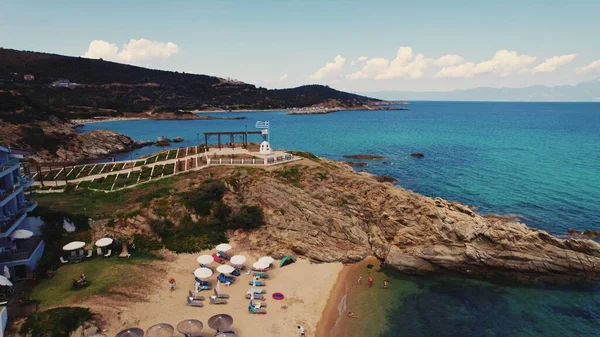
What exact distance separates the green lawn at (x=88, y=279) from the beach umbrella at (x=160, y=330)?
20.9 ft

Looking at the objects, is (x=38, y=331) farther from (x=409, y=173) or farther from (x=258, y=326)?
(x=409, y=173)

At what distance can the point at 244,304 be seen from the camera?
1059 inches

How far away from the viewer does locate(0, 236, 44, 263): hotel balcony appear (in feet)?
85.6

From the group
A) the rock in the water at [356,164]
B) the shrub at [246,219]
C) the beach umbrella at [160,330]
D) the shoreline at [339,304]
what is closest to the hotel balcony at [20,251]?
the beach umbrella at [160,330]

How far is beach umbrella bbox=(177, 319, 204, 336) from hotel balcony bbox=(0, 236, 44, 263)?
13.8 m

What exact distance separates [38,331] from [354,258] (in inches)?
984

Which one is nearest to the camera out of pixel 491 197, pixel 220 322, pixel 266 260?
pixel 220 322

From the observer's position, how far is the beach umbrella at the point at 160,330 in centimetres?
2173

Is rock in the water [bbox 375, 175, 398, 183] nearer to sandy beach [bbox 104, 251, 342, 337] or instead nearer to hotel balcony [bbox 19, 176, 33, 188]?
sandy beach [bbox 104, 251, 342, 337]

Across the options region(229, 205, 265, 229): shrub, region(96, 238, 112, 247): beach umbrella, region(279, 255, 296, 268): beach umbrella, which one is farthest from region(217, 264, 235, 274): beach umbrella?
region(96, 238, 112, 247): beach umbrella

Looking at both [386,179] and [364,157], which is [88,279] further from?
[364,157]

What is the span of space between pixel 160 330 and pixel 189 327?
1.76 m

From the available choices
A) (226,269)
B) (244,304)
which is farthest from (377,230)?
(244,304)

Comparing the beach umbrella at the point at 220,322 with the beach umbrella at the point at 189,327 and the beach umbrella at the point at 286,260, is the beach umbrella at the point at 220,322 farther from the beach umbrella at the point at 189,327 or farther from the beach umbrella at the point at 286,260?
the beach umbrella at the point at 286,260
